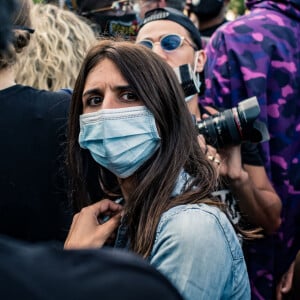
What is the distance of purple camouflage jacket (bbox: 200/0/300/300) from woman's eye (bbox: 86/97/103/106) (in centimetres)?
97

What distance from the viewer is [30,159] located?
6.75 feet

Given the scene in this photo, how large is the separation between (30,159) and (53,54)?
915mm

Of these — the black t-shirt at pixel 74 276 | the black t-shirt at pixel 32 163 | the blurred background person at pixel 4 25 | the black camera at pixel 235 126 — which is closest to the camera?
the black t-shirt at pixel 74 276

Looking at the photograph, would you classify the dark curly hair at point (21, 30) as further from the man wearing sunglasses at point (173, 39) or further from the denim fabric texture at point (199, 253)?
the denim fabric texture at point (199, 253)

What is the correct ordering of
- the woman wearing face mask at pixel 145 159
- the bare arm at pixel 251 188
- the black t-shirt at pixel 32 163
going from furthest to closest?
the bare arm at pixel 251 188, the black t-shirt at pixel 32 163, the woman wearing face mask at pixel 145 159

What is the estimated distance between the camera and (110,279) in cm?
72

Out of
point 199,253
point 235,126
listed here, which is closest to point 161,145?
point 199,253

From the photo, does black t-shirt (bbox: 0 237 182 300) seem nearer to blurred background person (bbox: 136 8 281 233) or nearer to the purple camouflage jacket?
blurred background person (bbox: 136 8 281 233)

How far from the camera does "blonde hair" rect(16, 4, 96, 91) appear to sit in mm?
2818

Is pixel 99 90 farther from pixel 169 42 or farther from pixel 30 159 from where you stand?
pixel 169 42

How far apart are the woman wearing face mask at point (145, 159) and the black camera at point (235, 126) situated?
0.43 m

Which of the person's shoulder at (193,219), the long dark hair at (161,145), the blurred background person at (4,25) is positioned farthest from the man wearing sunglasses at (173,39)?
the blurred background person at (4,25)

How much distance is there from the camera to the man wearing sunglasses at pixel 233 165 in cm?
243

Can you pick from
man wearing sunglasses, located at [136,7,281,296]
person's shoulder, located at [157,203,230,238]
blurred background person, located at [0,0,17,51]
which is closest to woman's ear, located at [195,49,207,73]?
man wearing sunglasses, located at [136,7,281,296]
